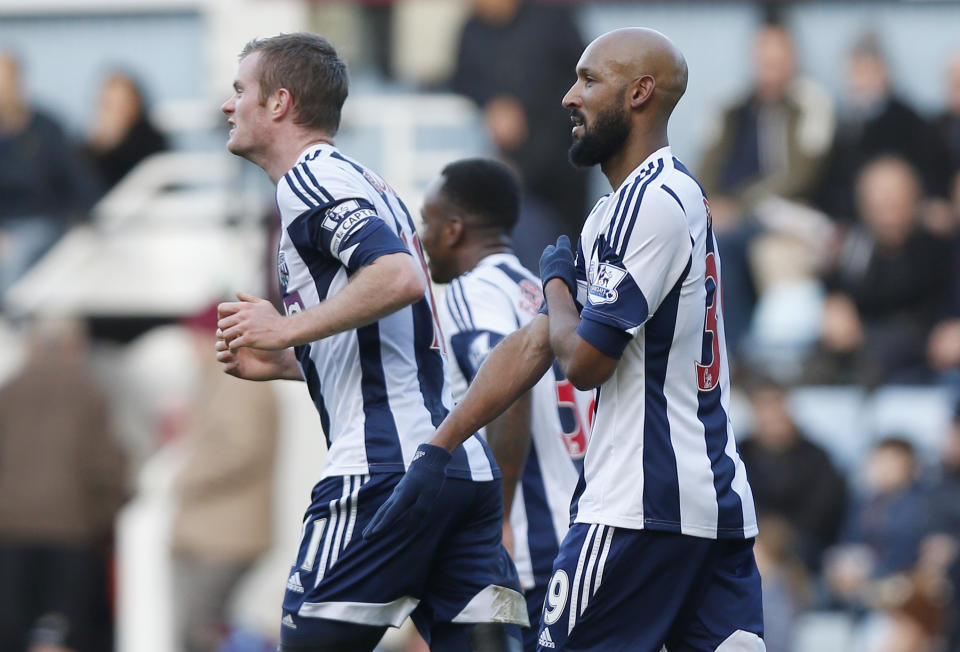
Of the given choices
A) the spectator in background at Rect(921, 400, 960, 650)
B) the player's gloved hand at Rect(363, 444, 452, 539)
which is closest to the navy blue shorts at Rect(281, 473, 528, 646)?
the player's gloved hand at Rect(363, 444, 452, 539)

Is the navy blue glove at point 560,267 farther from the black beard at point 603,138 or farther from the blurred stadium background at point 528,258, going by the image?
the blurred stadium background at point 528,258

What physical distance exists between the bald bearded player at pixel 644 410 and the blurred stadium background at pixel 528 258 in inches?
185

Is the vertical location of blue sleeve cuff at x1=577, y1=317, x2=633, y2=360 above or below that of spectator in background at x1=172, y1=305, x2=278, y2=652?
above

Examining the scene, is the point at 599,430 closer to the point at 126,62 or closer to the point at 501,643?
the point at 501,643

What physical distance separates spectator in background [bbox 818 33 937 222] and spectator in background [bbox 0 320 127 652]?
5.28m

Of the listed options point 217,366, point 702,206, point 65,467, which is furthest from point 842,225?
point 702,206

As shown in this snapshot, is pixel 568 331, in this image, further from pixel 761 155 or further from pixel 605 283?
pixel 761 155

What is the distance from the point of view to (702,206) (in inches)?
177

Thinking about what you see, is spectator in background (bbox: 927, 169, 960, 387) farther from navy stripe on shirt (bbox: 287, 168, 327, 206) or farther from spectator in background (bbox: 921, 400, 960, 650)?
navy stripe on shirt (bbox: 287, 168, 327, 206)

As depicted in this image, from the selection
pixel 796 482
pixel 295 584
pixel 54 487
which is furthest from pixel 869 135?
pixel 295 584

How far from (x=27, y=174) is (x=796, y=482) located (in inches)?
262

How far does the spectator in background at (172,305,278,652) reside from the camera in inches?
417

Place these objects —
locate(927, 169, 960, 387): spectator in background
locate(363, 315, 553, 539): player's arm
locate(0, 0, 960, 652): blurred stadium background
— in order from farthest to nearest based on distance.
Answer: locate(927, 169, 960, 387): spectator in background → locate(0, 0, 960, 652): blurred stadium background → locate(363, 315, 553, 539): player's arm

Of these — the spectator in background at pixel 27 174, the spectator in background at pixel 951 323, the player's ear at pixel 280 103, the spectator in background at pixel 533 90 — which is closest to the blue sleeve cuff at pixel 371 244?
the player's ear at pixel 280 103
